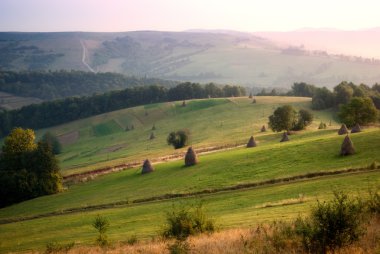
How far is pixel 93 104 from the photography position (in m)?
170

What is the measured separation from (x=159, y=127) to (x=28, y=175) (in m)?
60.9

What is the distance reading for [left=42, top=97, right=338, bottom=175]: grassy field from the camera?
92688mm

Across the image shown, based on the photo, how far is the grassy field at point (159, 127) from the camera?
9269cm

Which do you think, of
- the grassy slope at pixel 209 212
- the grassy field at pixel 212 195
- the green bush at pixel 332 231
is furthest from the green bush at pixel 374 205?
the grassy slope at pixel 209 212

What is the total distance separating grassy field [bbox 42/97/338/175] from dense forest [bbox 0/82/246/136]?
10.6m

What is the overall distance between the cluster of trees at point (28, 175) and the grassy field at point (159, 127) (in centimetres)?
902

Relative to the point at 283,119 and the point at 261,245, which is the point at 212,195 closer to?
the point at 261,245

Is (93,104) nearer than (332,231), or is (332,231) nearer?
(332,231)

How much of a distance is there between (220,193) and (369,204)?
75.3 ft

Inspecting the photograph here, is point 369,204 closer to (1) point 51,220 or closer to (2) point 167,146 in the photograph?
(1) point 51,220

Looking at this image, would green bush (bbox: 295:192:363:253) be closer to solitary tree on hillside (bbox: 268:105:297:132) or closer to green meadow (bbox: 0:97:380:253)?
green meadow (bbox: 0:97:380:253)

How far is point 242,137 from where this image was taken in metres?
86.0

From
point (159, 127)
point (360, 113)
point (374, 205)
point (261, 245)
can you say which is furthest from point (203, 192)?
point (159, 127)

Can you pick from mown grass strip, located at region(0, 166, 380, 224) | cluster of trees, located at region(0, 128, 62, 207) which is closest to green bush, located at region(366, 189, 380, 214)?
mown grass strip, located at region(0, 166, 380, 224)
